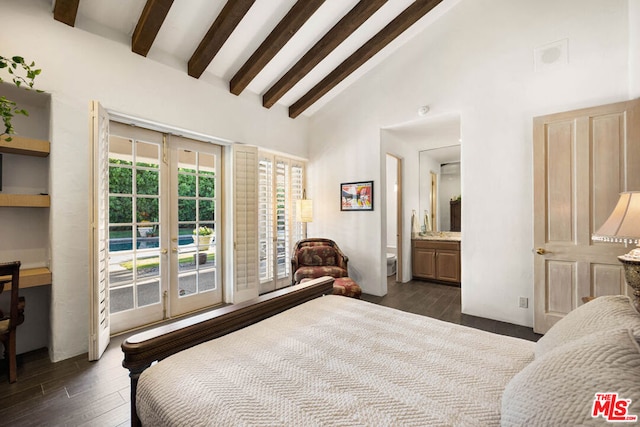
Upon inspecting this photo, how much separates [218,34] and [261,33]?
1.74ft

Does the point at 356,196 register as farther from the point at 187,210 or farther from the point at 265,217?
the point at 187,210

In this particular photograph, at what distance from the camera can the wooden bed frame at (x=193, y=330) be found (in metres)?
1.18

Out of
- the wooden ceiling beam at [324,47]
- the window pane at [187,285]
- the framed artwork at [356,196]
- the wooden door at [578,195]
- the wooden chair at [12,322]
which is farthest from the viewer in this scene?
the framed artwork at [356,196]

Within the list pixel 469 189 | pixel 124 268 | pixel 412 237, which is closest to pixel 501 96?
pixel 469 189

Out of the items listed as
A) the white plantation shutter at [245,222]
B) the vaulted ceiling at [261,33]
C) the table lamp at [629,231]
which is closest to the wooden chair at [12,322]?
the white plantation shutter at [245,222]

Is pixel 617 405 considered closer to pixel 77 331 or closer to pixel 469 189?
pixel 469 189

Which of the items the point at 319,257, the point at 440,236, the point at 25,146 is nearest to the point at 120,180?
the point at 25,146

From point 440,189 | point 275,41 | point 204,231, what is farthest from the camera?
point 440,189

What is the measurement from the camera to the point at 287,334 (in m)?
1.47

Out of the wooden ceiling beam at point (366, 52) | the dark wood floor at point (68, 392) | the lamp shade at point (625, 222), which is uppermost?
the wooden ceiling beam at point (366, 52)

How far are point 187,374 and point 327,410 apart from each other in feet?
1.92

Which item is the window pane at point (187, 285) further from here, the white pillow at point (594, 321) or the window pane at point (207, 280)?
the white pillow at point (594, 321)

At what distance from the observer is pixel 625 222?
1.68 m

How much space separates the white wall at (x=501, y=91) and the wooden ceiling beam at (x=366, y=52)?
1.54 feet
